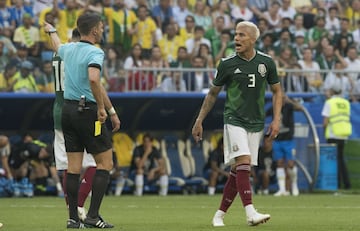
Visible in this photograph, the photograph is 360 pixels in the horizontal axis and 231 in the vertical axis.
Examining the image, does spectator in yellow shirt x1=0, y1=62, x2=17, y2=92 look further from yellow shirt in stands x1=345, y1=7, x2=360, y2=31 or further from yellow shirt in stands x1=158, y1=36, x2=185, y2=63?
yellow shirt in stands x1=345, y1=7, x2=360, y2=31

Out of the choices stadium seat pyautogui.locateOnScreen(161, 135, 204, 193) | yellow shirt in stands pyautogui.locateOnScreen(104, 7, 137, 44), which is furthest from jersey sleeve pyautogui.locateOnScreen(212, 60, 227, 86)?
yellow shirt in stands pyautogui.locateOnScreen(104, 7, 137, 44)

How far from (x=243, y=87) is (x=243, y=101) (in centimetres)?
16

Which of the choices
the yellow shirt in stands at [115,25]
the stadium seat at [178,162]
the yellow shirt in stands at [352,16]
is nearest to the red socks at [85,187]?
the stadium seat at [178,162]

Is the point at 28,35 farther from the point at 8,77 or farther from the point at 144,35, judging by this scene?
the point at 144,35

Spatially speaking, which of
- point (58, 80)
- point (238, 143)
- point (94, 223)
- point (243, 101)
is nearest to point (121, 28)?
point (58, 80)

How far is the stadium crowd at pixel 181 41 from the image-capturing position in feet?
79.4

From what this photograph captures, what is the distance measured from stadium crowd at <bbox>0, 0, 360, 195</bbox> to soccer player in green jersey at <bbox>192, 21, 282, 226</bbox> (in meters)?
10.6

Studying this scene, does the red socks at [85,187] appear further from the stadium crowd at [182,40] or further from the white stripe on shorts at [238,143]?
the stadium crowd at [182,40]

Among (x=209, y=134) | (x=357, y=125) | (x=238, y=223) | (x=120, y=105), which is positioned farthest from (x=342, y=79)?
(x=238, y=223)

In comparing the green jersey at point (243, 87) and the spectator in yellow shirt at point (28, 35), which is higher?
the spectator in yellow shirt at point (28, 35)

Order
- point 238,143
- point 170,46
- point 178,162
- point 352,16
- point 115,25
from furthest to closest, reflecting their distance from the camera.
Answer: point 352,16, point 170,46, point 115,25, point 178,162, point 238,143

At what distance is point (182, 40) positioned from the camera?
27.0m

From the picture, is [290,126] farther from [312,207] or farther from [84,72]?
[84,72]

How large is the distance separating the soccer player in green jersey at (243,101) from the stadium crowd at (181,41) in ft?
34.8
